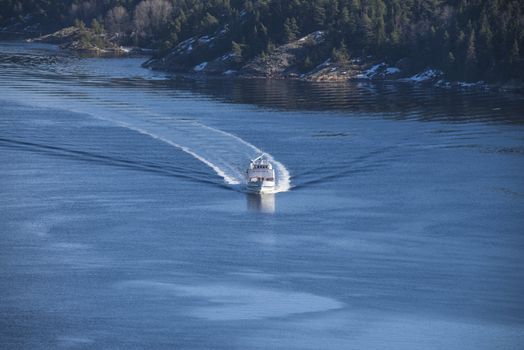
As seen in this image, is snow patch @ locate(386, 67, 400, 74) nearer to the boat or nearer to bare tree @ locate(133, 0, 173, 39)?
bare tree @ locate(133, 0, 173, 39)

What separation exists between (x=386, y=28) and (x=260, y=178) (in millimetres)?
62746

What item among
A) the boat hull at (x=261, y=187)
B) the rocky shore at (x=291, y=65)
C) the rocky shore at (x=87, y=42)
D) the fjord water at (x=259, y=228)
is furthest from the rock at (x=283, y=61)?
the boat hull at (x=261, y=187)

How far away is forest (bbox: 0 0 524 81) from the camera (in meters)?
106

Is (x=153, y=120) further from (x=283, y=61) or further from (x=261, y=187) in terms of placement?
(x=283, y=61)

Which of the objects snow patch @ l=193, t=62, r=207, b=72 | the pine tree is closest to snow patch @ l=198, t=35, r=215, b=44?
snow patch @ l=193, t=62, r=207, b=72

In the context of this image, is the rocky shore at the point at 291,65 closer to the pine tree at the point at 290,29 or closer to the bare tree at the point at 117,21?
the pine tree at the point at 290,29

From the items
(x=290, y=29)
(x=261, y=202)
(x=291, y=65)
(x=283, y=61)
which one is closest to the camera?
(x=261, y=202)

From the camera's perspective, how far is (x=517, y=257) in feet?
152

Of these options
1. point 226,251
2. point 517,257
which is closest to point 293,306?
point 226,251

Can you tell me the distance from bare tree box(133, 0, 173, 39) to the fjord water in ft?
222

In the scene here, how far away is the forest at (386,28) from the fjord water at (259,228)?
20.5 m

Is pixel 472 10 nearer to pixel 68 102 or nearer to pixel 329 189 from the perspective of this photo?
pixel 68 102

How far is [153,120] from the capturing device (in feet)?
257

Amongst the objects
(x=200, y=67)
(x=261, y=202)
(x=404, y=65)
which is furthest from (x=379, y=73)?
(x=261, y=202)
